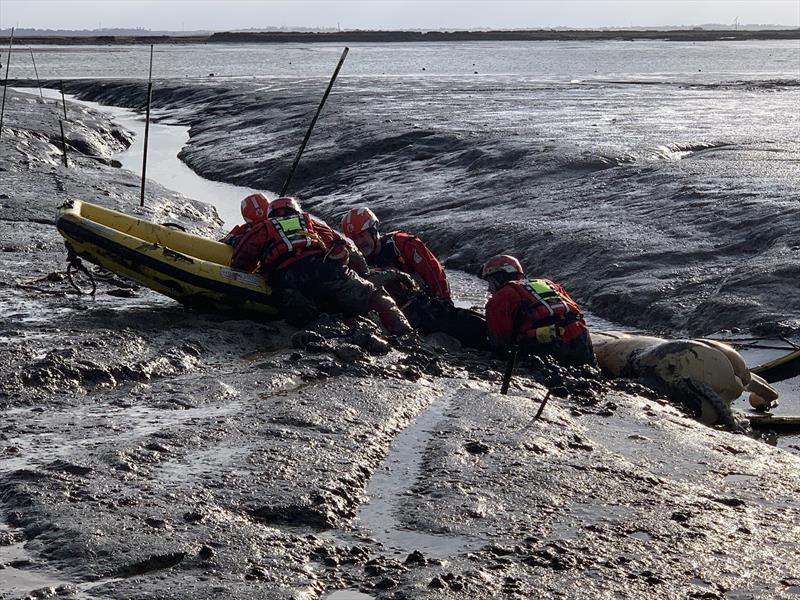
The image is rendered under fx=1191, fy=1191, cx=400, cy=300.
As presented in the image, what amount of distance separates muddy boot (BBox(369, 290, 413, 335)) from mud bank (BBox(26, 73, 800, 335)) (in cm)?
343

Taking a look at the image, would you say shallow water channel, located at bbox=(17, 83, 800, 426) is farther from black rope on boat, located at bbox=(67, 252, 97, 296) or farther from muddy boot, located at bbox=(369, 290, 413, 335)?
black rope on boat, located at bbox=(67, 252, 97, 296)

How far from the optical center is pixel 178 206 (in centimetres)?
1945

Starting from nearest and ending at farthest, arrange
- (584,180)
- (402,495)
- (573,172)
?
(402,495), (584,180), (573,172)

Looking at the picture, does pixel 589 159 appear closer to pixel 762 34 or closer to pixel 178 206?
pixel 178 206

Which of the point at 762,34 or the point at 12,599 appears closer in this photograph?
the point at 12,599

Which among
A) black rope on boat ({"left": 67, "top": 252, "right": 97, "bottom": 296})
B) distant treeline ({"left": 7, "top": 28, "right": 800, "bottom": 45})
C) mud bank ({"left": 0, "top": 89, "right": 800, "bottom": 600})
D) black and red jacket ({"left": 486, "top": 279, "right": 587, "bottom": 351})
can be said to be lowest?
distant treeline ({"left": 7, "top": 28, "right": 800, "bottom": 45})

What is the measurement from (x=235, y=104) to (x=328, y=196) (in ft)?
57.0

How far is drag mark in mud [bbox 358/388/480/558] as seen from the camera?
6055 millimetres

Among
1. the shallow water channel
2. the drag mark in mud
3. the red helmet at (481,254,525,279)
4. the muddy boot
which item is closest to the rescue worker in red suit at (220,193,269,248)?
the muddy boot

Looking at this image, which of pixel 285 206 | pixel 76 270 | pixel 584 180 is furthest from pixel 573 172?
pixel 76 270

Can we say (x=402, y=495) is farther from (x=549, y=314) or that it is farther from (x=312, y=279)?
(x=312, y=279)

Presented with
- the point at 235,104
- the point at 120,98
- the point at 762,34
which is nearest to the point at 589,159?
the point at 235,104

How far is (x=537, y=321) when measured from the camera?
10039 mm

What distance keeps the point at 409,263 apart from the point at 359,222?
64cm
